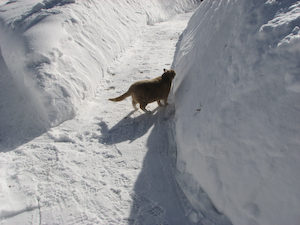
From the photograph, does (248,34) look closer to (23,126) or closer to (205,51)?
(205,51)

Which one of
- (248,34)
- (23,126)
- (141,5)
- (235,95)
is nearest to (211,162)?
(235,95)

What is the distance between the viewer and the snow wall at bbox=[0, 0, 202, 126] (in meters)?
4.04

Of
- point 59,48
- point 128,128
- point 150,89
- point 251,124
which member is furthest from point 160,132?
point 59,48

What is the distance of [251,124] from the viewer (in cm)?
208

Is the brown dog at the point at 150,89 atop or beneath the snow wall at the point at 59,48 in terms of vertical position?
beneath

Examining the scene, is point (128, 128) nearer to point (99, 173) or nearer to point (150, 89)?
point (150, 89)

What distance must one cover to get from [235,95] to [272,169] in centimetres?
84

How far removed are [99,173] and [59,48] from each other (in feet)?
10.8

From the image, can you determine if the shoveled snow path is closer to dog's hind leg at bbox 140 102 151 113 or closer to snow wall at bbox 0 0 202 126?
dog's hind leg at bbox 140 102 151 113

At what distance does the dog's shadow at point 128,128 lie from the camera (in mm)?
3619

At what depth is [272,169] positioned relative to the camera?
1.88 m

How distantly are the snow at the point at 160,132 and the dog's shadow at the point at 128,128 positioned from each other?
20 millimetres

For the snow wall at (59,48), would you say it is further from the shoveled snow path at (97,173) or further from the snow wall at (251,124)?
the snow wall at (251,124)

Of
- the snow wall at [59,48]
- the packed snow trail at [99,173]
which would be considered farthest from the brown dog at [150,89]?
the snow wall at [59,48]
